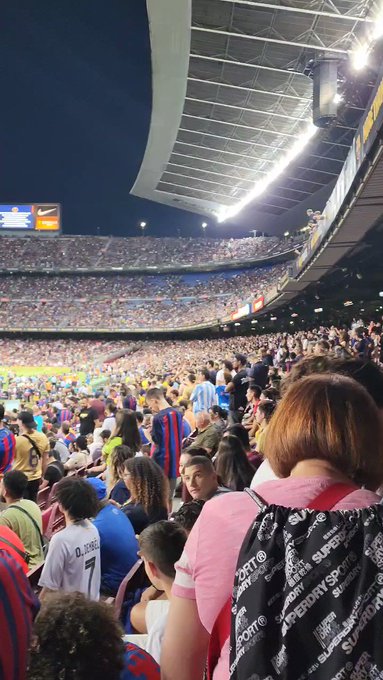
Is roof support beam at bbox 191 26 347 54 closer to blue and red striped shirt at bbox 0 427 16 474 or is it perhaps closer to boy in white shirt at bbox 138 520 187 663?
blue and red striped shirt at bbox 0 427 16 474

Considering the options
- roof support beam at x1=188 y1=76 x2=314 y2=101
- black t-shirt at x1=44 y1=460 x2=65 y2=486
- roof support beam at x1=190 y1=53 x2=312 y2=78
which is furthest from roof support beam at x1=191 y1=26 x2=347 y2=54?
black t-shirt at x1=44 y1=460 x2=65 y2=486

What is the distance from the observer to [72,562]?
3.51 meters

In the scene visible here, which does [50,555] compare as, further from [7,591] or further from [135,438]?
[135,438]

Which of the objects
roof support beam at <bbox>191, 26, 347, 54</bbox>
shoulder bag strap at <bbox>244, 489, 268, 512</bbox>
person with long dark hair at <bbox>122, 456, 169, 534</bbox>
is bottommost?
person with long dark hair at <bbox>122, 456, 169, 534</bbox>

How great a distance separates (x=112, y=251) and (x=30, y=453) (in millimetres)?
56311

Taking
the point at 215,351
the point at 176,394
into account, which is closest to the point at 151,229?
the point at 215,351

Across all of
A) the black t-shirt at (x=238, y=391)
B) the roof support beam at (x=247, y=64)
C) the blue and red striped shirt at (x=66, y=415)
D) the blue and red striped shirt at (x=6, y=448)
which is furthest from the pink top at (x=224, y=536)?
the roof support beam at (x=247, y=64)

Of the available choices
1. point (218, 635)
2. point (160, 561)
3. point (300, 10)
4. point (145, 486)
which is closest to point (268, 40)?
point (300, 10)

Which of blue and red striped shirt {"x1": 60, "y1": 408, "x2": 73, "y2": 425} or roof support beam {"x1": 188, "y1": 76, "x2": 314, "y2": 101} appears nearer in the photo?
blue and red striped shirt {"x1": 60, "y1": 408, "x2": 73, "y2": 425}

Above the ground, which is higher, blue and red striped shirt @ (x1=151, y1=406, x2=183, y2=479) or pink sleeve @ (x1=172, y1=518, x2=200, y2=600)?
pink sleeve @ (x1=172, y1=518, x2=200, y2=600)

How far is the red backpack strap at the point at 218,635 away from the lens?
4.61ft

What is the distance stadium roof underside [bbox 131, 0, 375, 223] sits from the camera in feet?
64.8

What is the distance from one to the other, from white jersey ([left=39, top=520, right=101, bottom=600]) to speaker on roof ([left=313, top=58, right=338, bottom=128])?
17.5 metres

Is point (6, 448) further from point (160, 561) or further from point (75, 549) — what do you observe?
point (160, 561)
